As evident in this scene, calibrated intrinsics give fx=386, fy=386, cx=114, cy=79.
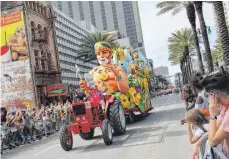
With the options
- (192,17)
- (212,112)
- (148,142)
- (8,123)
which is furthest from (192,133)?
(192,17)

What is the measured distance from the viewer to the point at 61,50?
82188mm

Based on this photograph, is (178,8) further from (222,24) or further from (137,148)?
(137,148)

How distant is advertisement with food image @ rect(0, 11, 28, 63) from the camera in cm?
4250

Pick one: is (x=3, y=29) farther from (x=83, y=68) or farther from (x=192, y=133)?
(x=83, y=68)

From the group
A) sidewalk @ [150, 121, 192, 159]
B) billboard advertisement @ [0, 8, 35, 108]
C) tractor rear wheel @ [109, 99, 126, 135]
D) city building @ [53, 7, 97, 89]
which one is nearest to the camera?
sidewalk @ [150, 121, 192, 159]

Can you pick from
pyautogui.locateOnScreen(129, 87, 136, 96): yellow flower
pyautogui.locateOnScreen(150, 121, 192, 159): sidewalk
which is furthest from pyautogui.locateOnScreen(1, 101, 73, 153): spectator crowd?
pyautogui.locateOnScreen(150, 121, 192, 159): sidewalk

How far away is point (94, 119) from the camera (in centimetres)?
1396

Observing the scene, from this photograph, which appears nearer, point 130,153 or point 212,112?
point 212,112

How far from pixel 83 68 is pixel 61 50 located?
16467 mm

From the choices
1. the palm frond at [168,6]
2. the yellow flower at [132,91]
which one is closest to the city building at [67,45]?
the palm frond at [168,6]

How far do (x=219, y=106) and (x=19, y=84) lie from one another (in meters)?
40.7

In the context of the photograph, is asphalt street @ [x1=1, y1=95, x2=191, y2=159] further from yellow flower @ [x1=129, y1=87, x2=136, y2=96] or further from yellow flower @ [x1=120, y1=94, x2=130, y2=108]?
yellow flower @ [x1=129, y1=87, x2=136, y2=96]

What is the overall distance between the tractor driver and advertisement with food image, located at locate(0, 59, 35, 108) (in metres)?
25.9

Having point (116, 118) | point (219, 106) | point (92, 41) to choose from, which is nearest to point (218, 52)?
point (92, 41)
